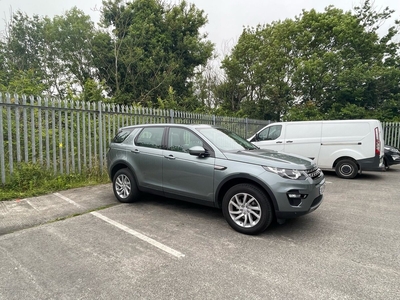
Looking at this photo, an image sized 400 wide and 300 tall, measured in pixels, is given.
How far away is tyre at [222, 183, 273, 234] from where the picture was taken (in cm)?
331

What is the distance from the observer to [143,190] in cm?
460

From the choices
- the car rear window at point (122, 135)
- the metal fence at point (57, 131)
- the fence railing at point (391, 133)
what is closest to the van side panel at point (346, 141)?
the metal fence at point (57, 131)

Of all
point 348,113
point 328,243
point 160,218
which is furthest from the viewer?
point 348,113

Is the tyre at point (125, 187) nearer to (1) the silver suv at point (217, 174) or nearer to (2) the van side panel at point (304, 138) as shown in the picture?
(1) the silver suv at point (217, 174)

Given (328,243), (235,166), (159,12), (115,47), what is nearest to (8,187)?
(235,166)

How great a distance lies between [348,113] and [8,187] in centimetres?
1554

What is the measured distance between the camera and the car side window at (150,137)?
14.9 feet

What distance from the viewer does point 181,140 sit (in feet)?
14.0

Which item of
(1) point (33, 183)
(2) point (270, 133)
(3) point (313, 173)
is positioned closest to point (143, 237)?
(3) point (313, 173)

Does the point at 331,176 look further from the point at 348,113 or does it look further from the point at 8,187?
the point at 8,187

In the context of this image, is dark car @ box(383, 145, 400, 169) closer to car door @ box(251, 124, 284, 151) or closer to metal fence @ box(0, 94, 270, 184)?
car door @ box(251, 124, 284, 151)

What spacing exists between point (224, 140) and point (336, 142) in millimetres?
5203

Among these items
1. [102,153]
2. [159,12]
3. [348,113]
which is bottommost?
[102,153]

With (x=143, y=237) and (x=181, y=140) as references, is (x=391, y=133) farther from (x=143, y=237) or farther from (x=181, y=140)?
(x=143, y=237)
